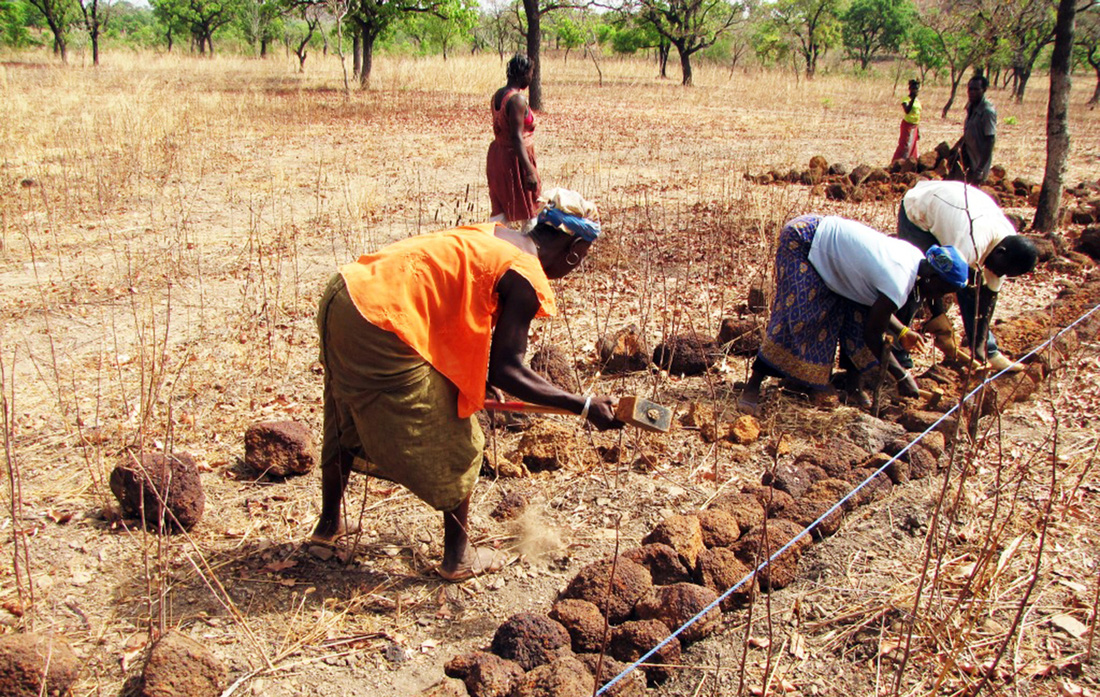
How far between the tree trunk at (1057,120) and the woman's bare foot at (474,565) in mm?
6657

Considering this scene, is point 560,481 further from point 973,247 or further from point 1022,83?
point 1022,83

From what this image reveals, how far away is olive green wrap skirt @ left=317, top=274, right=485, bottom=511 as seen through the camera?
242 centimetres

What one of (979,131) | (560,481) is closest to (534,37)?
(979,131)

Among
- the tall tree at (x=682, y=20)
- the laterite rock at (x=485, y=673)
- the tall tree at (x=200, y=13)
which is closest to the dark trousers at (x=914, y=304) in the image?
the laterite rock at (x=485, y=673)

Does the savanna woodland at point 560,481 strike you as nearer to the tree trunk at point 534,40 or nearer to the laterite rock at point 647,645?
the laterite rock at point 647,645

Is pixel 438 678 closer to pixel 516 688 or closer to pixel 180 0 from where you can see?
pixel 516 688

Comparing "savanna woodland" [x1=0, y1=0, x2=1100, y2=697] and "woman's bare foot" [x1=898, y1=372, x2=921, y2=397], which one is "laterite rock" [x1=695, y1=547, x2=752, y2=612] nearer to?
"savanna woodland" [x1=0, y1=0, x2=1100, y2=697]

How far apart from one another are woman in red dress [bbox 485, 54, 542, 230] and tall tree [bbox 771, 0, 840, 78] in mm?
30188

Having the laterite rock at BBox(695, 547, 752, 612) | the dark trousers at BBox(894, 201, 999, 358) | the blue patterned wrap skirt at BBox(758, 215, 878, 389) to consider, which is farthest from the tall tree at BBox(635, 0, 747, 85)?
the laterite rock at BBox(695, 547, 752, 612)

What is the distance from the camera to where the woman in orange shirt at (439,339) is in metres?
2.40

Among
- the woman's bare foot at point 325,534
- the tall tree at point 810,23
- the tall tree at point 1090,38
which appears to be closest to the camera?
the woman's bare foot at point 325,534

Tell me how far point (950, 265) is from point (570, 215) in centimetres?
218

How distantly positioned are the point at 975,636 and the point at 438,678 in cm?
169

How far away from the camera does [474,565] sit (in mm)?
2918
